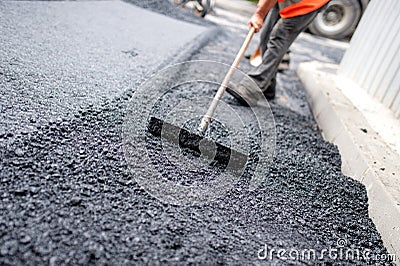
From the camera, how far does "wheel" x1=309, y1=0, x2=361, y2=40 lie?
19.0 feet

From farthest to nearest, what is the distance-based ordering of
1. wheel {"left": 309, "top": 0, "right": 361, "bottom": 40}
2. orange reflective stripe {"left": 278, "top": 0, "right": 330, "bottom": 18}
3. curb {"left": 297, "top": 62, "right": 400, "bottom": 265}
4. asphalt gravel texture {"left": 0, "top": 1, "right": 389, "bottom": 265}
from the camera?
1. wheel {"left": 309, "top": 0, "right": 361, "bottom": 40}
2. orange reflective stripe {"left": 278, "top": 0, "right": 330, "bottom": 18}
3. curb {"left": 297, "top": 62, "right": 400, "bottom": 265}
4. asphalt gravel texture {"left": 0, "top": 1, "right": 389, "bottom": 265}

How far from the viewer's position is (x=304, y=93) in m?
3.16

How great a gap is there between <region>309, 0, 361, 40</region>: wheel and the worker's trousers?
13.7 ft

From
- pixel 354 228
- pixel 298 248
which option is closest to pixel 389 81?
pixel 354 228

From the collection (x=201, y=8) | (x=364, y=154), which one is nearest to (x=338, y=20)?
(x=201, y=8)

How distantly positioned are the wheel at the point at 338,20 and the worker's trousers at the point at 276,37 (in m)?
4.17

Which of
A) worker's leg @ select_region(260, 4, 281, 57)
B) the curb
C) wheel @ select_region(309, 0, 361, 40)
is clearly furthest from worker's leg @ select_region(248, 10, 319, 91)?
wheel @ select_region(309, 0, 361, 40)

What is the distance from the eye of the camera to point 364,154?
1646 millimetres

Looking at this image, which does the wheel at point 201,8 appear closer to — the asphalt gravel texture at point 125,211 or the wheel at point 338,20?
the wheel at point 338,20

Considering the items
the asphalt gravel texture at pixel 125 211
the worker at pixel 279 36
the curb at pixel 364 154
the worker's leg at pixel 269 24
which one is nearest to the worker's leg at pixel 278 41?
the worker at pixel 279 36

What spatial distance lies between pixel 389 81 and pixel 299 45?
329 centimetres

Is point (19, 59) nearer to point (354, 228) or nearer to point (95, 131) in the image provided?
point (95, 131)

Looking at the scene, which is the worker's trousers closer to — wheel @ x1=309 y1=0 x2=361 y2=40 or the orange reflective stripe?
the orange reflective stripe

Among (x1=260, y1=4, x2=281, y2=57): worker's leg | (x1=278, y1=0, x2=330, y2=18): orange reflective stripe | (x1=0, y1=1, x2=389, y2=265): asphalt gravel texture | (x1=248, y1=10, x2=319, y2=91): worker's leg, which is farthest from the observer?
(x1=260, y1=4, x2=281, y2=57): worker's leg
